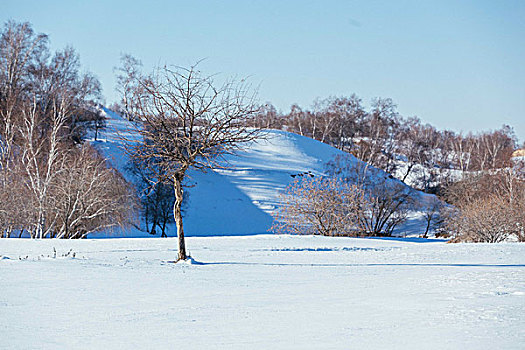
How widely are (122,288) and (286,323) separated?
9.86 feet

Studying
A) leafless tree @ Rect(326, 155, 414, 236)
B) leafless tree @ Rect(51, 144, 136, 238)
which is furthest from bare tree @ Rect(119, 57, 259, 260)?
leafless tree @ Rect(326, 155, 414, 236)

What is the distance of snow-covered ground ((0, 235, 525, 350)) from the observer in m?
4.54

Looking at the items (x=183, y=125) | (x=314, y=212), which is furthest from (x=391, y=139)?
(x=183, y=125)

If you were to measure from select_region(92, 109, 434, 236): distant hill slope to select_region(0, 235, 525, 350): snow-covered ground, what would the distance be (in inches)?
1013

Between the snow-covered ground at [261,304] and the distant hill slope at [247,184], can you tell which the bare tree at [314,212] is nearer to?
the distant hill slope at [247,184]

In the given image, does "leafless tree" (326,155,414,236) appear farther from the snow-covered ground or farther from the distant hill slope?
the snow-covered ground

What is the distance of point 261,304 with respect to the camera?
243 inches

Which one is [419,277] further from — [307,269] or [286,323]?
[286,323]

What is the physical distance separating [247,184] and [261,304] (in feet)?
144

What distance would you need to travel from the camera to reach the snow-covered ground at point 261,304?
4.54 meters

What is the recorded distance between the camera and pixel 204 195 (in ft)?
155

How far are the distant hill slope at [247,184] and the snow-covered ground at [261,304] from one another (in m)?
25.7

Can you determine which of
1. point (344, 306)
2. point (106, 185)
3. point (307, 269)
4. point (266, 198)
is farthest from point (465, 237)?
point (266, 198)

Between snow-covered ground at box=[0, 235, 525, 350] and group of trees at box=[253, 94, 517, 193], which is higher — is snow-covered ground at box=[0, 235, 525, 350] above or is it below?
below
